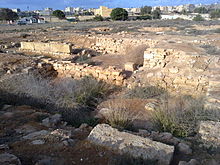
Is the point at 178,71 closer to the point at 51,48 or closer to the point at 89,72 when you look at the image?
the point at 89,72

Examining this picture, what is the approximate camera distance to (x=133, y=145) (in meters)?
3.20

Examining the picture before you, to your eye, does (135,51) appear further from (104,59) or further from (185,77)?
(185,77)

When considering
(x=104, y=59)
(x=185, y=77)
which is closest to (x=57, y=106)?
(x=185, y=77)

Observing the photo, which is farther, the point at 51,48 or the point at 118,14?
the point at 118,14

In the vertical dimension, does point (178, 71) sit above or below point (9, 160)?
above

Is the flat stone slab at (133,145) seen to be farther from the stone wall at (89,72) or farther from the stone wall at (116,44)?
the stone wall at (116,44)

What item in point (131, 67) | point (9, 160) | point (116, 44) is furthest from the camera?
point (116, 44)

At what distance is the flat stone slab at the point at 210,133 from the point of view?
3565 millimetres

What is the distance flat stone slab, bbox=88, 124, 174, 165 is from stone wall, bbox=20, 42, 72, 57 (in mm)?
10799

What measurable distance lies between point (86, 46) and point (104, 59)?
16.3 feet

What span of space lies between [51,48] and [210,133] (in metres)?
12.4

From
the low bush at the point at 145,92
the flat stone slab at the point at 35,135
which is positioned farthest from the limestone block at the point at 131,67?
the flat stone slab at the point at 35,135

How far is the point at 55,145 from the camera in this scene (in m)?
3.21

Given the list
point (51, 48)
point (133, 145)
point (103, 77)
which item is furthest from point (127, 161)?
point (51, 48)
